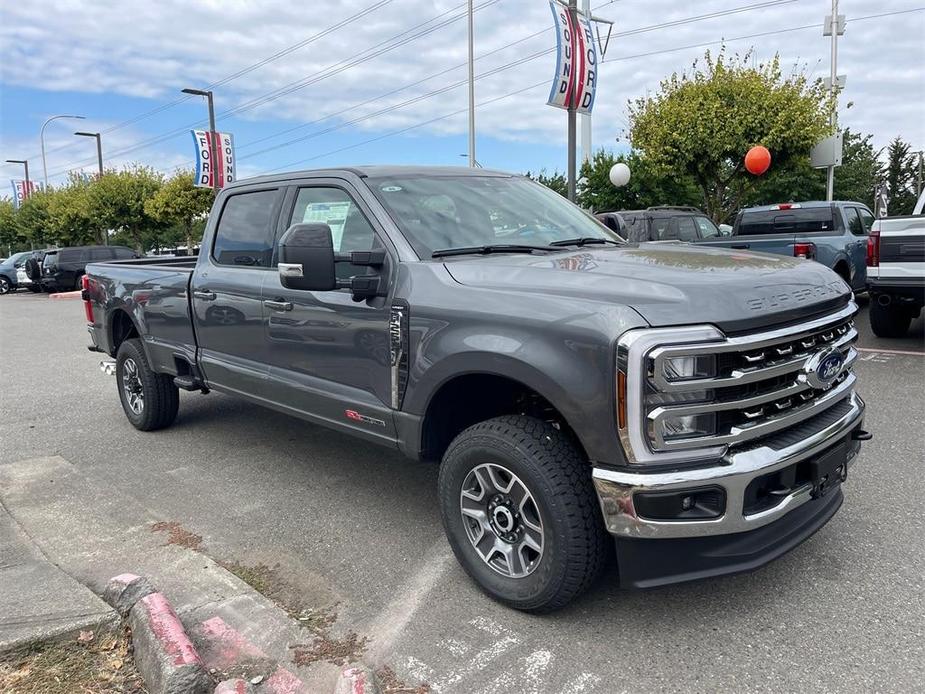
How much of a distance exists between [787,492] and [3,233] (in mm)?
63346

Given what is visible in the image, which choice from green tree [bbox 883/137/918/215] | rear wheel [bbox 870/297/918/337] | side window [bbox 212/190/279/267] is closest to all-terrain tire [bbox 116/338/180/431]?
side window [bbox 212/190/279/267]

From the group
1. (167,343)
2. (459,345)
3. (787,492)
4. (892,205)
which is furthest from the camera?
(892,205)

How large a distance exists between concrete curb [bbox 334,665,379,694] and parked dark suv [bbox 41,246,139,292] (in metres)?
26.3

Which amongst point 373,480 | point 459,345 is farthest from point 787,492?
point 373,480

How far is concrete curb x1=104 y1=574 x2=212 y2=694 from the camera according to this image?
2.55 metres

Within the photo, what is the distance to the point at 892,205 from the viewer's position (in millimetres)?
59750

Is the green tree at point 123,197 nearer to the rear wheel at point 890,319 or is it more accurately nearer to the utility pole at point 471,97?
the utility pole at point 471,97

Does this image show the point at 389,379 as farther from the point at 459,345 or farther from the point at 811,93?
the point at 811,93

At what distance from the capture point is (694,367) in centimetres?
262

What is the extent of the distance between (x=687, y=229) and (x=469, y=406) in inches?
423

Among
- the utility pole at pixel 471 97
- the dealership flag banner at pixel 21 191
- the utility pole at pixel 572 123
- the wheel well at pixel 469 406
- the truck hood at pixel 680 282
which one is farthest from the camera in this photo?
the dealership flag banner at pixel 21 191

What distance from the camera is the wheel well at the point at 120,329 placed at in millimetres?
6484

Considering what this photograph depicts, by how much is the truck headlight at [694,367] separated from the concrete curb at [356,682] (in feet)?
5.01

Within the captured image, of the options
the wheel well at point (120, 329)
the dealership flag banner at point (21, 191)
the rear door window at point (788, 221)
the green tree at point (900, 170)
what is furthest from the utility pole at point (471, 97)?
the green tree at point (900, 170)
